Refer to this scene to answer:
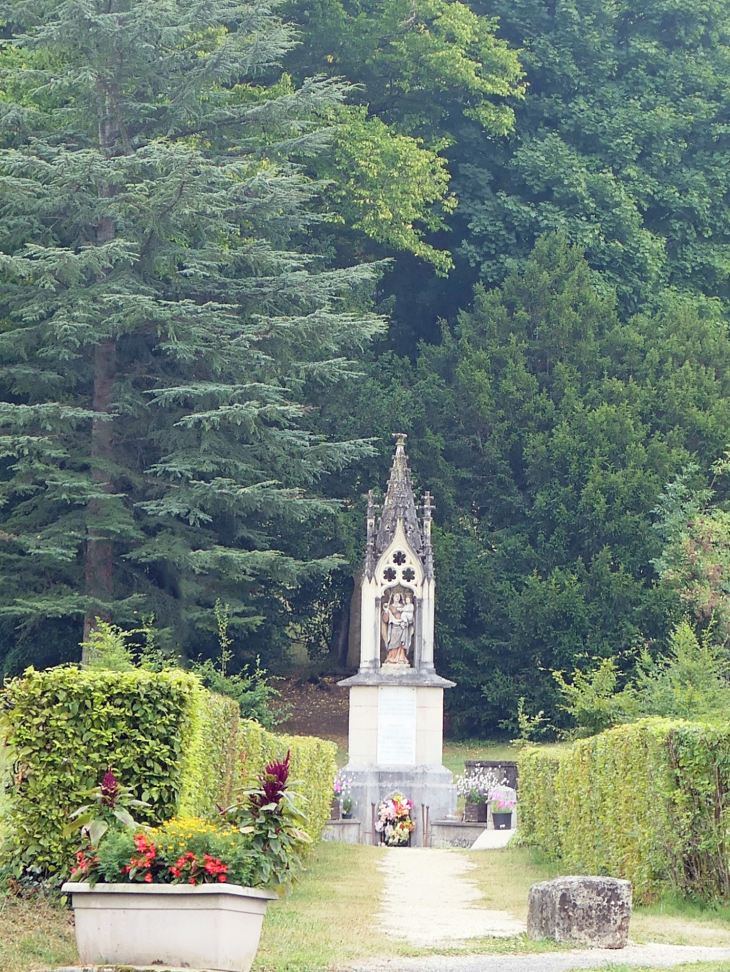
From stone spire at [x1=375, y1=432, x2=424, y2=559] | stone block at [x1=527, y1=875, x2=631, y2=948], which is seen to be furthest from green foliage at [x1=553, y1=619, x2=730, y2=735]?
stone block at [x1=527, y1=875, x2=631, y2=948]

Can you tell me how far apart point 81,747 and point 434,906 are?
4149mm

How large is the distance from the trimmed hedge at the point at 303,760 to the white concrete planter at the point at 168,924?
3.79 metres

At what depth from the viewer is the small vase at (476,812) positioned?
22750mm

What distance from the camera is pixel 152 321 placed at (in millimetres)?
28656

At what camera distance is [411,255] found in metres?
36.1

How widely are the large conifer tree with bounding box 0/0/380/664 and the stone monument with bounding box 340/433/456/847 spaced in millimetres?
2540

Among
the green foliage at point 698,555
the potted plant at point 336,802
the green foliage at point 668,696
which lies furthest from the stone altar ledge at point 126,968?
the green foliage at point 698,555

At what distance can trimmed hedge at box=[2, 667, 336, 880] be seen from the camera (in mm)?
9188

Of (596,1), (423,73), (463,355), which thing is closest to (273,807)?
(463,355)

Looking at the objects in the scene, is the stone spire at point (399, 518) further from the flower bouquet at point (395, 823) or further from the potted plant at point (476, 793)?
the flower bouquet at point (395, 823)

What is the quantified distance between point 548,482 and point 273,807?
24533 mm

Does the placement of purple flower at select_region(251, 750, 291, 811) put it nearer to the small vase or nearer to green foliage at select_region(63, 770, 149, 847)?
green foliage at select_region(63, 770, 149, 847)

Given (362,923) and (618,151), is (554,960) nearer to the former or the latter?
(362,923)

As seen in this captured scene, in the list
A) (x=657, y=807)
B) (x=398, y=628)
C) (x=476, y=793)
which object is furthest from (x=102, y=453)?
(x=657, y=807)
